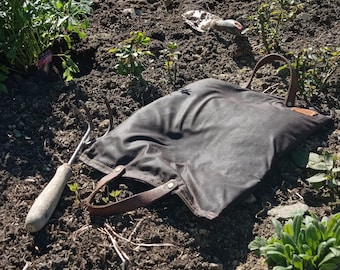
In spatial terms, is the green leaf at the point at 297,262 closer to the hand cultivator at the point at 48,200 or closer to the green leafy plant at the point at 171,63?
the hand cultivator at the point at 48,200

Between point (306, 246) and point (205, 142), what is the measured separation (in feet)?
3.49

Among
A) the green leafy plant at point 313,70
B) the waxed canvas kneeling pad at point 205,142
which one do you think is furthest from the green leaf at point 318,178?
the green leafy plant at point 313,70

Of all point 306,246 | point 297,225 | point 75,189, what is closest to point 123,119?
point 75,189

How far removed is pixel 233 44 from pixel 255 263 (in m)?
2.09

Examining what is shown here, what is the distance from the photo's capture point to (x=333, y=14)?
4.83 metres

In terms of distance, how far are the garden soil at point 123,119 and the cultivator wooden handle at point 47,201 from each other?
0.22ft

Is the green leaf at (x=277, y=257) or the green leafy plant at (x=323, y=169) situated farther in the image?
the green leafy plant at (x=323, y=169)

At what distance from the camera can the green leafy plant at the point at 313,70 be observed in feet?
13.2

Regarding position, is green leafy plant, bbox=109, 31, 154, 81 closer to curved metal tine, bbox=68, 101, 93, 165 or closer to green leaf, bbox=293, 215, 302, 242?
curved metal tine, bbox=68, 101, 93, 165

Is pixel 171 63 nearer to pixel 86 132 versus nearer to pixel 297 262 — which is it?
pixel 86 132

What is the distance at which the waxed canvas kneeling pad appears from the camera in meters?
3.29

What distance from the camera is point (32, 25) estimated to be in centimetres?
396

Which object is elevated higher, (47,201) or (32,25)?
(32,25)

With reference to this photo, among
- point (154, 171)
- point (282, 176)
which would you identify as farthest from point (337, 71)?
point (154, 171)
